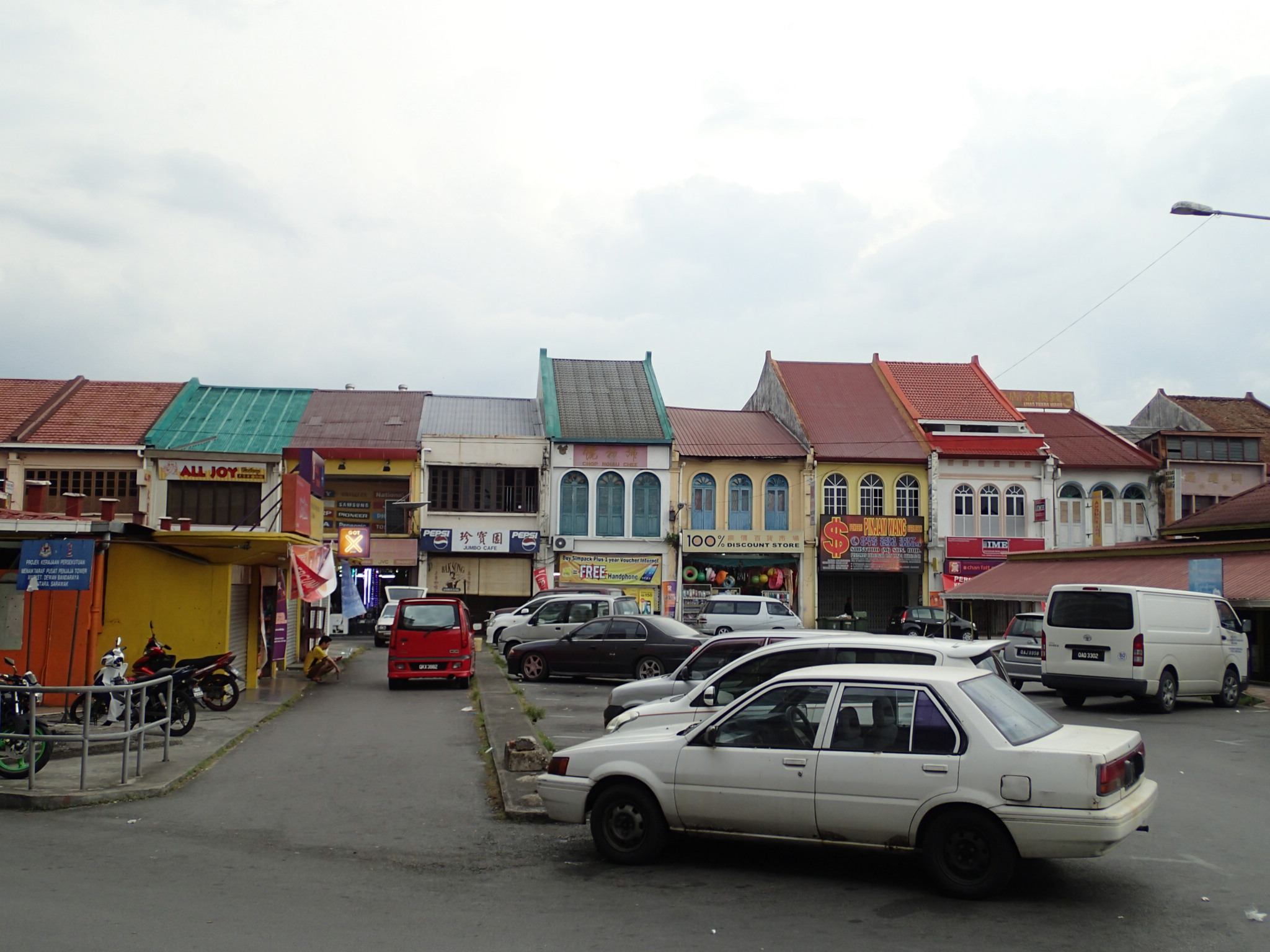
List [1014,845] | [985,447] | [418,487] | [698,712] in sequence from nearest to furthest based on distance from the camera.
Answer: [1014,845] → [698,712] → [418,487] → [985,447]

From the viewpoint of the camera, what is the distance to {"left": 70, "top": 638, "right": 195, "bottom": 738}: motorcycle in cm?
1349

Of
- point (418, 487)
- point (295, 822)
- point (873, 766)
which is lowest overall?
point (295, 822)

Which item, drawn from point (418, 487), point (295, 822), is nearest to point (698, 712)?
point (295, 822)

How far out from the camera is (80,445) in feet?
124

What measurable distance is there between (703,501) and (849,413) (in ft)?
25.5

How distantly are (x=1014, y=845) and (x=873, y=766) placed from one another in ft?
3.13

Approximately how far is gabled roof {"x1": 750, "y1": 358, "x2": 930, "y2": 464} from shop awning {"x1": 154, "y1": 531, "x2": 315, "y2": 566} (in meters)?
28.0

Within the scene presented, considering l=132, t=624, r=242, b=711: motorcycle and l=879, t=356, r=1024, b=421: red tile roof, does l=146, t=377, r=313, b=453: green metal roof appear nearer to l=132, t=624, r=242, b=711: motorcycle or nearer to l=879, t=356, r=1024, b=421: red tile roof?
l=132, t=624, r=242, b=711: motorcycle

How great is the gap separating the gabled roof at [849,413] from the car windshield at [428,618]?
24323mm

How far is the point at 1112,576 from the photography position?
90.0 feet

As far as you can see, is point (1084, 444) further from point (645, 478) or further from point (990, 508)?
point (645, 478)

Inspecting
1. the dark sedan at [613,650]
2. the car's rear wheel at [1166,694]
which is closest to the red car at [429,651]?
the dark sedan at [613,650]

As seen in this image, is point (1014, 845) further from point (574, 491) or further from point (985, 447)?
point (985, 447)

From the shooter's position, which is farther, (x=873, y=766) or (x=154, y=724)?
(x=154, y=724)
